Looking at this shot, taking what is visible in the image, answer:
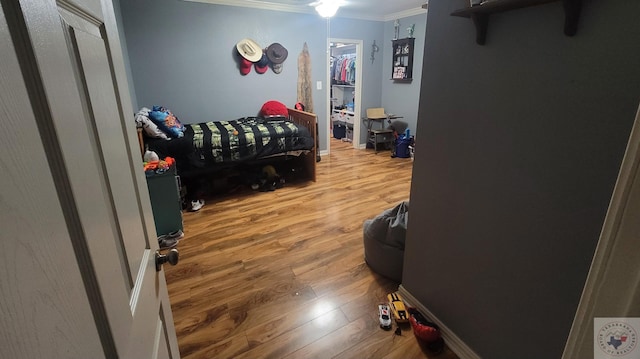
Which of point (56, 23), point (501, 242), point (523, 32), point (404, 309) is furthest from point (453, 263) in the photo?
point (56, 23)

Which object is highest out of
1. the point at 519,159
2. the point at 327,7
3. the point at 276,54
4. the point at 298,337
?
the point at 327,7

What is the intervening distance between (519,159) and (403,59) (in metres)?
4.53

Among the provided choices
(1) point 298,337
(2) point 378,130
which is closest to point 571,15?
(1) point 298,337

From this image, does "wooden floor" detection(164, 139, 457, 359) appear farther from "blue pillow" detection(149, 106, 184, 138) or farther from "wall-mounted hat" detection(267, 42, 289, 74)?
"wall-mounted hat" detection(267, 42, 289, 74)

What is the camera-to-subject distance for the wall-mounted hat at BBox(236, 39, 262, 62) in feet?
13.5

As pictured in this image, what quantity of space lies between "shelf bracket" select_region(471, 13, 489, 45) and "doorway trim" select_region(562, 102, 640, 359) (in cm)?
92

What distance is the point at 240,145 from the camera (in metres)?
3.43

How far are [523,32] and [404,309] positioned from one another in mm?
1507

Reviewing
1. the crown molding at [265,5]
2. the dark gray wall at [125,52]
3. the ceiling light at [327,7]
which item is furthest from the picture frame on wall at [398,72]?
the dark gray wall at [125,52]

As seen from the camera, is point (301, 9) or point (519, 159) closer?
point (519, 159)

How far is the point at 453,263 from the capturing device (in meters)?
1.52

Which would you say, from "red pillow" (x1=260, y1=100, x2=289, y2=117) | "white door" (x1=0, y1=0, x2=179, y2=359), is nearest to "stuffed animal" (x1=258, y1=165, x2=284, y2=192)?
"red pillow" (x1=260, y1=100, x2=289, y2=117)

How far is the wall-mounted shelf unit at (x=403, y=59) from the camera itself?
4977mm

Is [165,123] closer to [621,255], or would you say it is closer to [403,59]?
[621,255]
